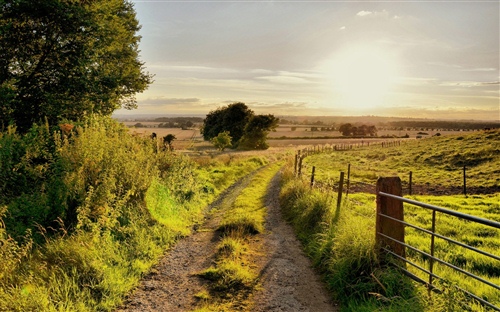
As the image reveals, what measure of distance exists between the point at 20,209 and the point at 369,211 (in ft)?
33.9

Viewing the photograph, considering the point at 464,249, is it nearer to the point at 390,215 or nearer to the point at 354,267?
the point at 390,215

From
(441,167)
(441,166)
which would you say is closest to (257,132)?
(441,166)

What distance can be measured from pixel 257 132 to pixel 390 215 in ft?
221

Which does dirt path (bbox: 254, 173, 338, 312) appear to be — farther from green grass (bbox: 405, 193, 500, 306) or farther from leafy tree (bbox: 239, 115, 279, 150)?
leafy tree (bbox: 239, 115, 279, 150)

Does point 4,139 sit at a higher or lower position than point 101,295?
higher

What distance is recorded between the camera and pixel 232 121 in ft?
263

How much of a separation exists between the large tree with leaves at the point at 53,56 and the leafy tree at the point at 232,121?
6070 cm

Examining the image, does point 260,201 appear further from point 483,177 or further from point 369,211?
point 483,177

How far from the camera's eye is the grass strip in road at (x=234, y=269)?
6.01m

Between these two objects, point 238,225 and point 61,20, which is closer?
point 238,225

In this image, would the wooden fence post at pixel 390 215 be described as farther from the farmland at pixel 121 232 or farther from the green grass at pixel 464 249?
the green grass at pixel 464 249

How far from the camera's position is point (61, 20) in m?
15.5

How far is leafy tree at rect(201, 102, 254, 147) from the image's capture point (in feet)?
258

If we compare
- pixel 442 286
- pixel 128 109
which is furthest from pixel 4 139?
pixel 128 109
